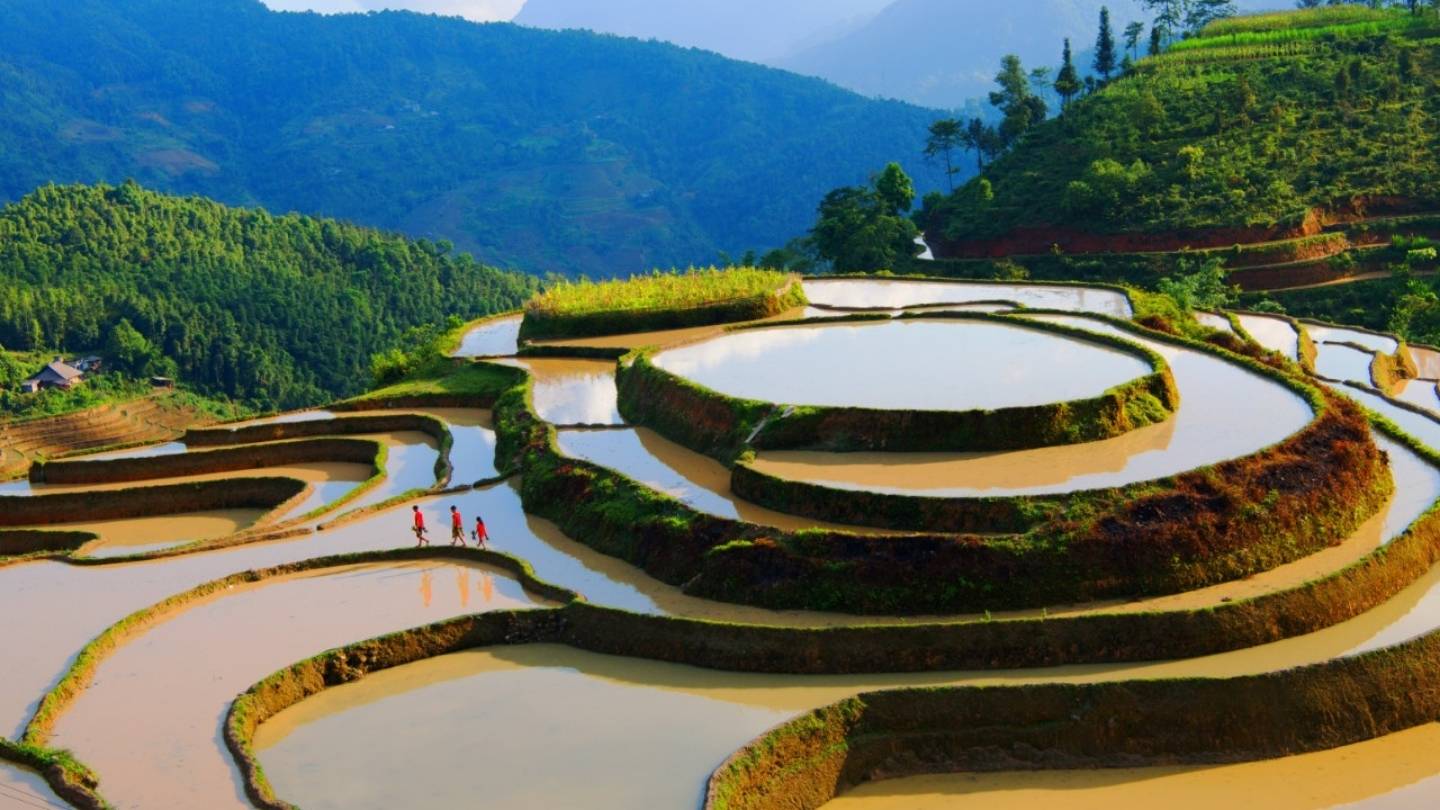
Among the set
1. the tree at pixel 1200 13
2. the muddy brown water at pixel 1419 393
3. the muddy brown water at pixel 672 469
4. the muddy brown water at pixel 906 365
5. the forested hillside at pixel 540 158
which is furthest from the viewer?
the forested hillside at pixel 540 158

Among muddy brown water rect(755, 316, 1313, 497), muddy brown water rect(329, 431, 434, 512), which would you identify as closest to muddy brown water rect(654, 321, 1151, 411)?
muddy brown water rect(755, 316, 1313, 497)

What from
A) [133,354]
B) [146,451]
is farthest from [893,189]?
[133,354]

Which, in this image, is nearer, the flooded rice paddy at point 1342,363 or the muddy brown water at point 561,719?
the muddy brown water at point 561,719

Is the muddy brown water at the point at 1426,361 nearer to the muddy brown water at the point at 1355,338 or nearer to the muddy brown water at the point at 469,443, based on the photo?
the muddy brown water at the point at 1355,338

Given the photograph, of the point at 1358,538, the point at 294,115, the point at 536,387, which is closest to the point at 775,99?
the point at 294,115

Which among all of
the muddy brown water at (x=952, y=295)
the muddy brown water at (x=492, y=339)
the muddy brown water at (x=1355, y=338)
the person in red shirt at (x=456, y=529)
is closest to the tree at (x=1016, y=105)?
the muddy brown water at (x=952, y=295)

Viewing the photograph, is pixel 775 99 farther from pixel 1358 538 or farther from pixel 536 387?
pixel 1358 538
